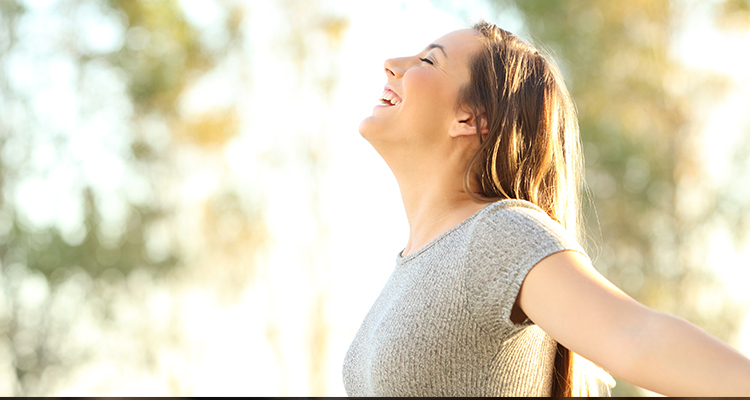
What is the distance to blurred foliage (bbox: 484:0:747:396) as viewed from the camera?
515cm

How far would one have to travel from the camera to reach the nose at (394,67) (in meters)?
1.13

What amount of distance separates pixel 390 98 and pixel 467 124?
21cm

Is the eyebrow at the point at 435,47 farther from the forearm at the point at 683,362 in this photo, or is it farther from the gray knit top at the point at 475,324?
the forearm at the point at 683,362

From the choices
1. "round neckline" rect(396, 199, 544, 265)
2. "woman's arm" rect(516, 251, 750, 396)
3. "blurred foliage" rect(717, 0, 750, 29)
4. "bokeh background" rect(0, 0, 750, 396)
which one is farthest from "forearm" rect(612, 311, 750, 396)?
"blurred foliage" rect(717, 0, 750, 29)

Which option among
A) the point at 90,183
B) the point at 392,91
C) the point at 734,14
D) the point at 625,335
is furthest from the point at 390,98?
the point at 90,183

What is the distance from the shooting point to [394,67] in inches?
44.6

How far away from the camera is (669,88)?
5473 mm

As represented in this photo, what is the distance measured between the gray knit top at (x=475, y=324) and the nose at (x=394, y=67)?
1.23ft

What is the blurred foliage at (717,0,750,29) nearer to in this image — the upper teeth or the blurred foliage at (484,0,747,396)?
the blurred foliage at (484,0,747,396)

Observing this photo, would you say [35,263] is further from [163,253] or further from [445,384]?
[445,384]

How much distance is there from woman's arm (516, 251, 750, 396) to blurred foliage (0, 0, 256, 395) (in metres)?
6.15

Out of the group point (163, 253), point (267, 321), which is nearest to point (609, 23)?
point (267, 321)

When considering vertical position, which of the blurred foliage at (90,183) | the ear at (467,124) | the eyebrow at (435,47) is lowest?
the blurred foliage at (90,183)

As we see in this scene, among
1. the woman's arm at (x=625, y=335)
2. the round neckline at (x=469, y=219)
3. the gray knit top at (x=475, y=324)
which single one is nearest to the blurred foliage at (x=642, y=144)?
the round neckline at (x=469, y=219)
